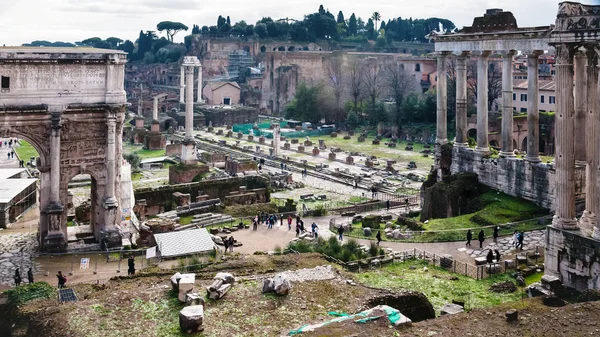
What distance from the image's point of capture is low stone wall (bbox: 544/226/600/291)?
→ 43.0 feet

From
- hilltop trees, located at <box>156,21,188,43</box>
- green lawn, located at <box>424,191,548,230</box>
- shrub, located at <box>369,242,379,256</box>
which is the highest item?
hilltop trees, located at <box>156,21,188,43</box>

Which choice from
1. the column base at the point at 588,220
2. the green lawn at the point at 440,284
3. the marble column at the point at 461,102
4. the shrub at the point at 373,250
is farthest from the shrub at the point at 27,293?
the marble column at the point at 461,102

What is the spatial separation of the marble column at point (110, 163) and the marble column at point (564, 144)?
12493 millimetres

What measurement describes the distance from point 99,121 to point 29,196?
7482 mm

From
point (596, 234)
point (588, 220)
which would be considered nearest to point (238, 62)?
point (588, 220)

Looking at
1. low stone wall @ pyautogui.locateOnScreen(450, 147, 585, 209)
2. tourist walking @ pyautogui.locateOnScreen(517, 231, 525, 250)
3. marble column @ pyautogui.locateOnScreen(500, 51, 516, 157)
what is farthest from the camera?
marble column @ pyautogui.locateOnScreen(500, 51, 516, 157)

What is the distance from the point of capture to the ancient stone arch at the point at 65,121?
18.8 metres

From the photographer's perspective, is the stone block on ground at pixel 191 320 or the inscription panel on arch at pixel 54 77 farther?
the inscription panel on arch at pixel 54 77

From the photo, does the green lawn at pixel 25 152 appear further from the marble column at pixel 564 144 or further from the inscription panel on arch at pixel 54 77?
the marble column at pixel 564 144

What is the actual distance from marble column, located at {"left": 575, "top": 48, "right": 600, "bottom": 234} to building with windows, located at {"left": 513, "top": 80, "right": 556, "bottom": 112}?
2443cm

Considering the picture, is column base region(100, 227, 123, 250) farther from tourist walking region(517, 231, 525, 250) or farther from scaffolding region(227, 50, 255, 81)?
scaffolding region(227, 50, 255, 81)

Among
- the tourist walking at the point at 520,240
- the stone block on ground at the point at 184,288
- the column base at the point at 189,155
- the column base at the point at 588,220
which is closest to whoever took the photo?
the stone block on ground at the point at 184,288

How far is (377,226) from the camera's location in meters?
22.0

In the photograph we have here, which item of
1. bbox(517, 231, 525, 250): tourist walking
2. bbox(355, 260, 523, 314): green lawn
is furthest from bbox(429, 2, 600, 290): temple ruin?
bbox(517, 231, 525, 250): tourist walking
